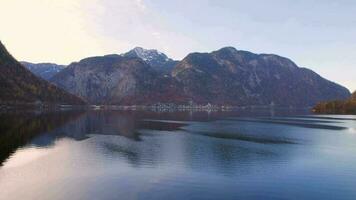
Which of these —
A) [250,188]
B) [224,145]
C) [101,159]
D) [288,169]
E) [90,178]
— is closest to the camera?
[250,188]

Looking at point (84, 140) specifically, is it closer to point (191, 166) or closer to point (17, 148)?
point (17, 148)

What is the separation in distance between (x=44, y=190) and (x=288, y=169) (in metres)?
52.3

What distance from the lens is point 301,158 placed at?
318ft

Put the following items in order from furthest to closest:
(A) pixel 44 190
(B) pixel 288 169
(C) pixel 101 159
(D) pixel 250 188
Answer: (C) pixel 101 159 < (B) pixel 288 169 < (D) pixel 250 188 < (A) pixel 44 190

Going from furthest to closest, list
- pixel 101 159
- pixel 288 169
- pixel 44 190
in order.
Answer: pixel 101 159, pixel 288 169, pixel 44 190

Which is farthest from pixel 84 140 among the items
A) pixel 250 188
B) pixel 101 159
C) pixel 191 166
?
pixel 250 188

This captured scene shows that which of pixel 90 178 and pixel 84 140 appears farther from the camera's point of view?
pixel 84 140

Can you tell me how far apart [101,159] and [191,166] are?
23.1 meters

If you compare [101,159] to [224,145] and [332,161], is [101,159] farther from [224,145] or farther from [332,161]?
Result: [332,161]

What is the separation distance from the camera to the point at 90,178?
68000 millimetres

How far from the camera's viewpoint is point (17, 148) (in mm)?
101375

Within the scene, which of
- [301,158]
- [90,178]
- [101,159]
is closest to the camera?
[90,178]

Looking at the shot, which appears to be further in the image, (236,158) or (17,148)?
(17,148)

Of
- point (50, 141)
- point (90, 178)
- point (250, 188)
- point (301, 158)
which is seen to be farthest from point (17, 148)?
point (301, 158)
